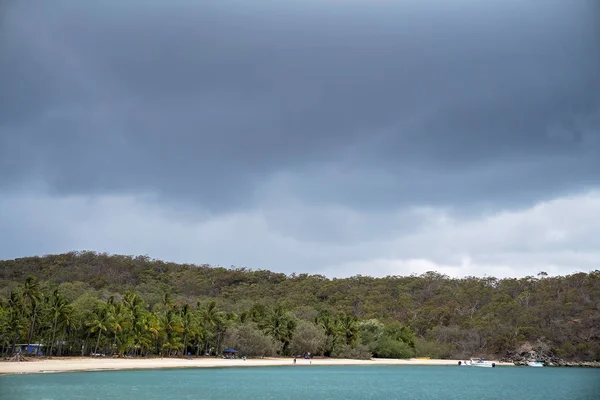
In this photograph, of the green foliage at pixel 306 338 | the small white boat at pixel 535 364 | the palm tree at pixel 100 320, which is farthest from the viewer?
the small white boat at pixel 535 364

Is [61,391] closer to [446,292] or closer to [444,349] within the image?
[444,349]

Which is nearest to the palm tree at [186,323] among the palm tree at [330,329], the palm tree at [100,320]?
the palm tree at [100,320]

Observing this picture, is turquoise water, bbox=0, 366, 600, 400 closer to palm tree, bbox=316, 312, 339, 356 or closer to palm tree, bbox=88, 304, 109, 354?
palm tree, bbox=88, 304, 109, 354

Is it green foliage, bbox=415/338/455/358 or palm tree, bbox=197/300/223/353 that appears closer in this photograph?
palm tree, bbox=197/300/223/353

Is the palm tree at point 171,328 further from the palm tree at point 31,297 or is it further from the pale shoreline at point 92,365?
the palm tree at point 31,297

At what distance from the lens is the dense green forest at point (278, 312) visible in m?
72.1

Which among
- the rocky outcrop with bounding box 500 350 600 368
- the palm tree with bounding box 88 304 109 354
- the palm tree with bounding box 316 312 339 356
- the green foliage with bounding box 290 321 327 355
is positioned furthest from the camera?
the rocky outcrop with bounding box 500 350 600 368

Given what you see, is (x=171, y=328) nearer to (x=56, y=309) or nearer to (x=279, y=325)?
(x=56, y=309)

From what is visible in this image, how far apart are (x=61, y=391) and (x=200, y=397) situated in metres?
9.19

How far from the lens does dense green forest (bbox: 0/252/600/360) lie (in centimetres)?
7212

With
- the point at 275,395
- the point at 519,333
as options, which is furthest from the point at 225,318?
the point at 519,333

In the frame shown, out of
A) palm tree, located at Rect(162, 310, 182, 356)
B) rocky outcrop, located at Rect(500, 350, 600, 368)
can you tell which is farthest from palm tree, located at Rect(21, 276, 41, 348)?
rocky outcrop, located at Rect(500, 350, 600, 368)

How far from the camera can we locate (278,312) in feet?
314

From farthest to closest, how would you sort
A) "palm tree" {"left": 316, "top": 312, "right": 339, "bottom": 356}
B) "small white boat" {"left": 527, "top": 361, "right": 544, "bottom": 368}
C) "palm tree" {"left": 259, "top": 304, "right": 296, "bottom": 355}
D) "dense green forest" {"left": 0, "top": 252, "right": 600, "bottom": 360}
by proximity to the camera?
"small white boat" {"left": 527, "top": 361, "right": 544, "bottom": 368} → "palm tree" {"left": 316, "top": 312, "right": 339, "bottom": 356} → "palm tree" {"left": 259, "top": 304, "right": 296, "bottom": 355} → "dense green forest" {"left": 0, "top": 252, "right": 600, "bottom": 360}
